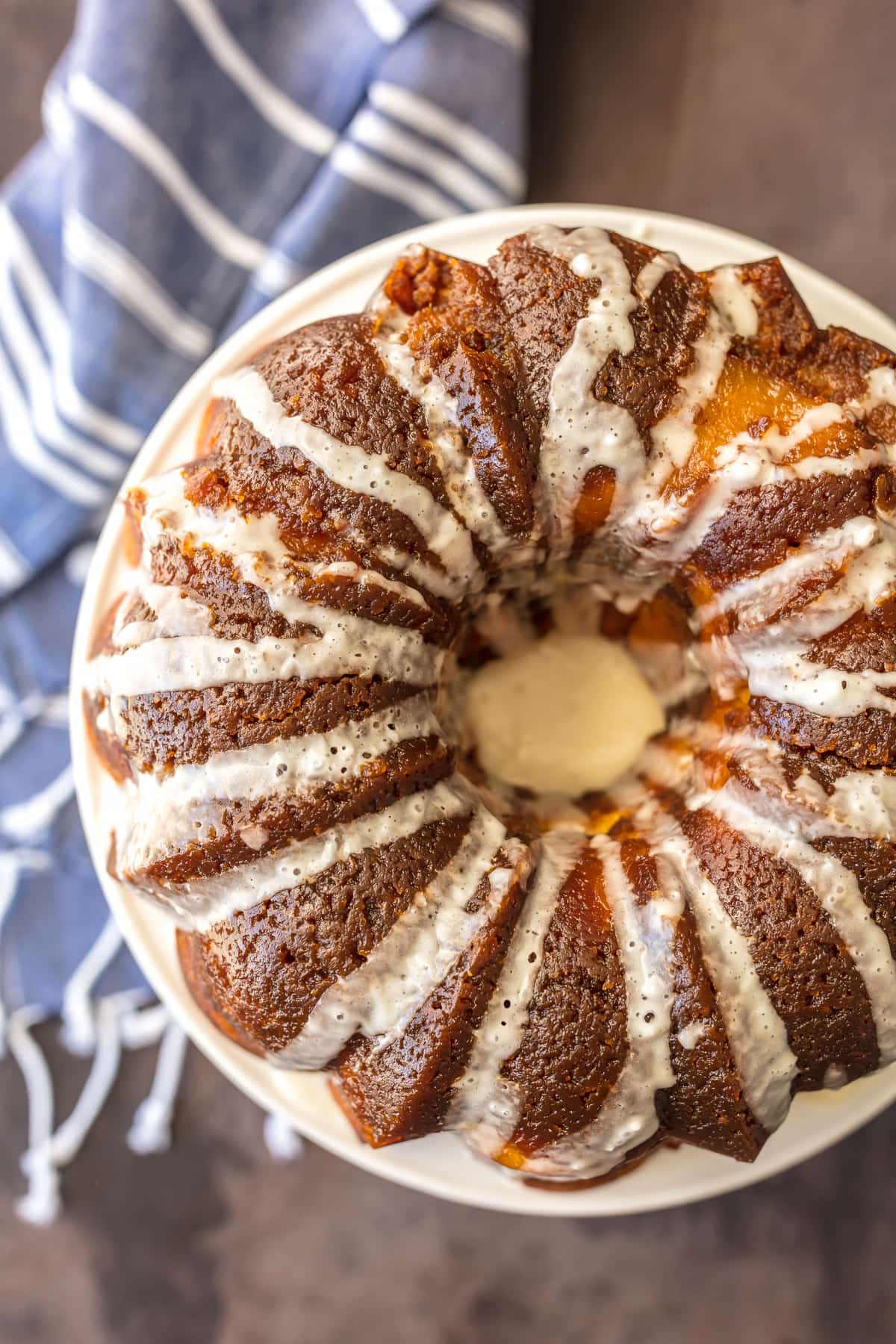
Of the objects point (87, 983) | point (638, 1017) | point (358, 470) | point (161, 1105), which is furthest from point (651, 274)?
point (161, 1105)

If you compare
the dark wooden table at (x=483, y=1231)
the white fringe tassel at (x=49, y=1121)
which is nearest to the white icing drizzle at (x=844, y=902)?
the dark wooden table at (x=483, y=1231)

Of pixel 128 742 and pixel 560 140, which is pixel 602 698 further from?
pixel 560 140

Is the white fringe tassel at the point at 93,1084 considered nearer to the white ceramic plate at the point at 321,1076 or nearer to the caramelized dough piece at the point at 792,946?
the white ceramic plate at the point at 321,1076

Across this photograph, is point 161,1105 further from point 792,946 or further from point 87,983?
point 792,946

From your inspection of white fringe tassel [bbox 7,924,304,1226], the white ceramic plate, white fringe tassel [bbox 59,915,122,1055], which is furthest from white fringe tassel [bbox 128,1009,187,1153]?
the white ceramic plate

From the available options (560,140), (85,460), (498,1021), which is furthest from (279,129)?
(498,1021)

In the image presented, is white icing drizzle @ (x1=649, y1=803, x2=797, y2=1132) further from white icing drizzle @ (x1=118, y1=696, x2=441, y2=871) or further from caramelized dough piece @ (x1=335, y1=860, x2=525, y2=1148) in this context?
white icing drizzle @ (x1=118, y1=696, x2=441, y2=871)
